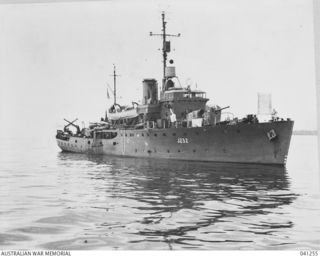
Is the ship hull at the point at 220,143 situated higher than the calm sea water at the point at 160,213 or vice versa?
the ship hull at the point at 220,143

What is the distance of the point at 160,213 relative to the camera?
11.1m

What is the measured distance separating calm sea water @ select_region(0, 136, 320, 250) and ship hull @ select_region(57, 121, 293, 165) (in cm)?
539

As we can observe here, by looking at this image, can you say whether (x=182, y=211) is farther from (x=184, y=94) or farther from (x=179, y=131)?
(x=184, y=94)

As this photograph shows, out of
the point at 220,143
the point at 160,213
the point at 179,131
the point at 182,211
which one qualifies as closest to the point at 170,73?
the point at 179,131

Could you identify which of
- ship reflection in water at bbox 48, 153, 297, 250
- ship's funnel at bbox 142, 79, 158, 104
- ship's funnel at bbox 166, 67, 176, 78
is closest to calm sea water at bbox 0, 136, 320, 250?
ship reflection in water at bbox 48, 153, 297, 250

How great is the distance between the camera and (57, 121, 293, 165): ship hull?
24203 millimetres

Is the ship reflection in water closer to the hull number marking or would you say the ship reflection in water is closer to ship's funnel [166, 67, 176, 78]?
the hull number marking

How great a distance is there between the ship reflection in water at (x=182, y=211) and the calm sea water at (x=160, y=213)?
21 millimetres

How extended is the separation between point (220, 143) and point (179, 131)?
9.96ft

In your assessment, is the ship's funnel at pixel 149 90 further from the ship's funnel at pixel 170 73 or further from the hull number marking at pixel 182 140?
the hull number marking at pixel 182 140

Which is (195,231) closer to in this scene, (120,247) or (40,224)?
(120,247)

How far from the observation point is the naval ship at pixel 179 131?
24406mm

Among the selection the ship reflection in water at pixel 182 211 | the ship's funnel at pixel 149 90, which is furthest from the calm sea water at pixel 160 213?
the ship's funnel at pixel 149 90

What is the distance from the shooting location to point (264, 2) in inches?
469
